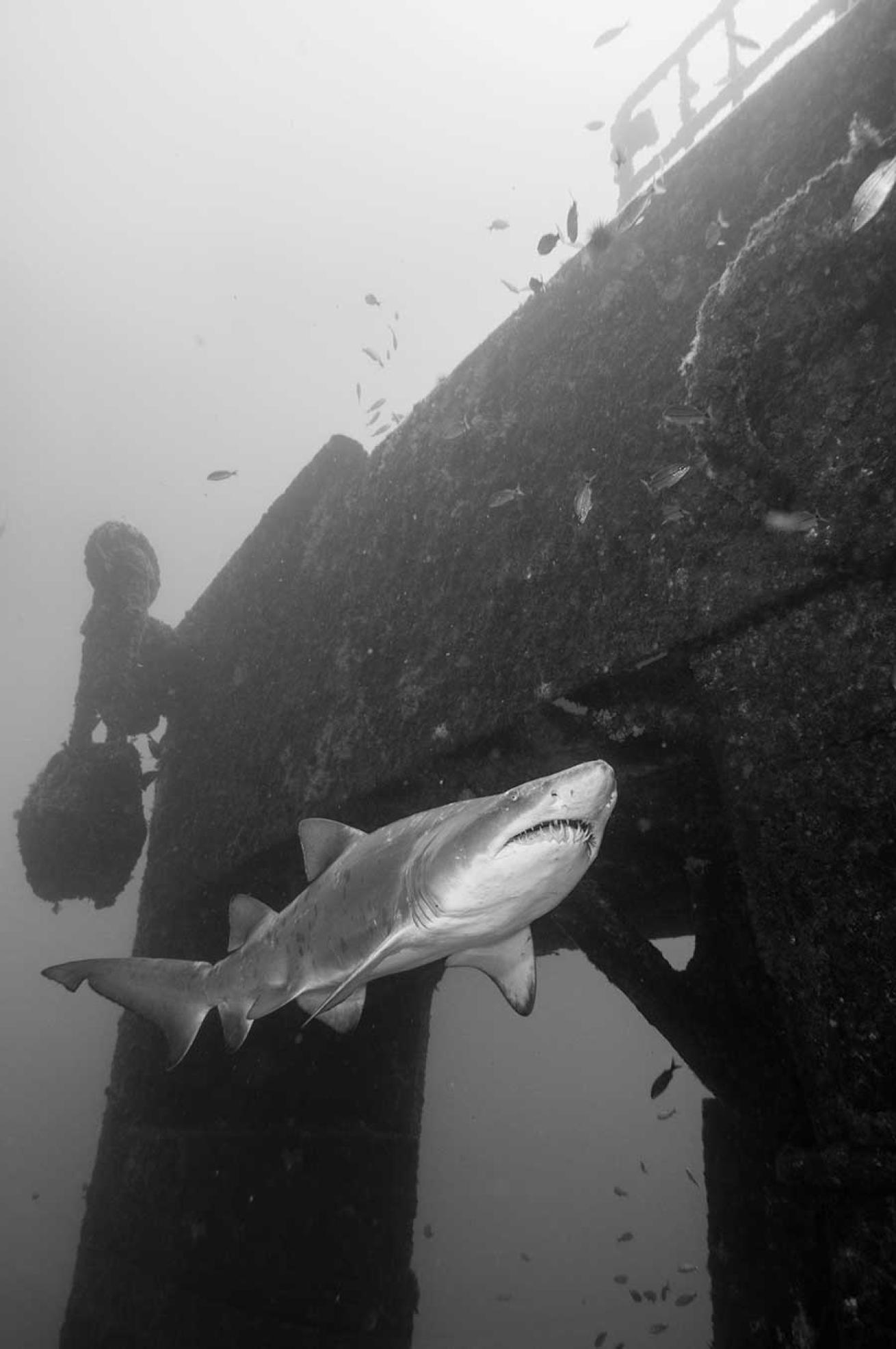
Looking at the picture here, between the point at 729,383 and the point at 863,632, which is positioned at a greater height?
the point at 729,383

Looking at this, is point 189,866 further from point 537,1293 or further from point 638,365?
point 537,1293

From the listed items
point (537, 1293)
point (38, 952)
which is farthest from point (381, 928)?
point (38, 952)

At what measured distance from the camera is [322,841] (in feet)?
10.7

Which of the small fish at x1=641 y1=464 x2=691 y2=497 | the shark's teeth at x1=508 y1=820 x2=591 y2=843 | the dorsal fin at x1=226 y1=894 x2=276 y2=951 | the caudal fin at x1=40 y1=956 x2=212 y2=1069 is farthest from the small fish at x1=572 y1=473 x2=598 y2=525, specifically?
the caudal fin at x1=40 y1=956 x2=212 y2=1069

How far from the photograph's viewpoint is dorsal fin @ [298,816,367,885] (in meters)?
3.22

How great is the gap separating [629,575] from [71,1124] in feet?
220

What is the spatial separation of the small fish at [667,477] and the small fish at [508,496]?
75cm

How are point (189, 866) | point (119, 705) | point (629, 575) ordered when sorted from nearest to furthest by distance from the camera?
1. point (629, 575)
2. point (189, 866)
3. point (119, 705)

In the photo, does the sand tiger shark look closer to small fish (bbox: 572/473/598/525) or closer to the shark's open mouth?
the shark's open mouth

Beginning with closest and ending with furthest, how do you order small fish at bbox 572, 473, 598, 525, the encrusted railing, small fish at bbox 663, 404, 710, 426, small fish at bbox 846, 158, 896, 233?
small fish at bbox 846, 158, 896, 233
small fish at bbox 663, 404, 710, 426
small fish at bbox 572, 473, 598, 525
the encrusted railing

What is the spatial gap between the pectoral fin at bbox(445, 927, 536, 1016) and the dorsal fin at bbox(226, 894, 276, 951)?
116 centimetres

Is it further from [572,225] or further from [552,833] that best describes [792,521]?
[572,225]

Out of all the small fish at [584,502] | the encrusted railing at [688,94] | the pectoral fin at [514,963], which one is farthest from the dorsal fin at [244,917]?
the encrusted railing at [688,94]

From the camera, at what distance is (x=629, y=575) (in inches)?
102
